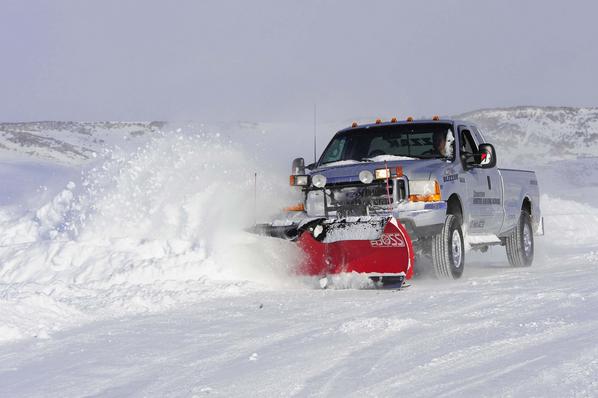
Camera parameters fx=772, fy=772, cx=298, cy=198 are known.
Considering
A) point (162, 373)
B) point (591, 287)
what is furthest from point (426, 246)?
point (162, 373)

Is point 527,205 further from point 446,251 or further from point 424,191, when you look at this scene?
point 424,191

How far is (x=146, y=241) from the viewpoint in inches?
315

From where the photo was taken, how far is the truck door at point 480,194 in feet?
26.6

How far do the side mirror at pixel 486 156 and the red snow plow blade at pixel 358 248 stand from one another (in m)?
1.66

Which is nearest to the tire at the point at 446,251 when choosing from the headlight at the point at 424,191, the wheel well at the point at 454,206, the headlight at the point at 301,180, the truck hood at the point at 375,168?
the wheel well at the point at 454,206

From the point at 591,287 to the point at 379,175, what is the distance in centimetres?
201

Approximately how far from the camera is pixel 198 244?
777cm

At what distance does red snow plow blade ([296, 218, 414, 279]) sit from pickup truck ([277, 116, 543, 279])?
0.31ft

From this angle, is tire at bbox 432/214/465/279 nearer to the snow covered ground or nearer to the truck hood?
the snow covered ground

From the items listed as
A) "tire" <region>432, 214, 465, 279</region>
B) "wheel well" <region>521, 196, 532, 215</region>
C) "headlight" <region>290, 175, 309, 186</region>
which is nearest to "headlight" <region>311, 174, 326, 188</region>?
"headlight" <region>290, 175, 309, 186</region>

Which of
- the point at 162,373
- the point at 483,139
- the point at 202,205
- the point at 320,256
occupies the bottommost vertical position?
the point at 162,373

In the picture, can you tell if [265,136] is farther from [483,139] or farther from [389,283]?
[389,283]

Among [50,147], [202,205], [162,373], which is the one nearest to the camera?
[162,373]

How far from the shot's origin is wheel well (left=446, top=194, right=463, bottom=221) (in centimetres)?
762
